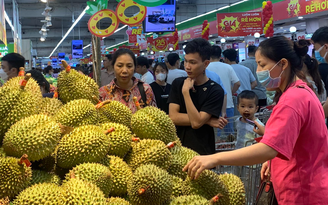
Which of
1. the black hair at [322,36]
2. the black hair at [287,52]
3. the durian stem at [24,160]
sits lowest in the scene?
the durian stem at [24,160]

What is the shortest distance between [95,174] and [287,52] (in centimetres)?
122

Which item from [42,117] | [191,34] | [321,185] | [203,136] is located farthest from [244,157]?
[191,34]

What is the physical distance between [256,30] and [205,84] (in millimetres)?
11027

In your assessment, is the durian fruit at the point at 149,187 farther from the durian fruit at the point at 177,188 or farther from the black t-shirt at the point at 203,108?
the black t-shirt at the point at 203,108

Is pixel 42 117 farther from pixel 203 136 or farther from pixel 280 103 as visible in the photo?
pixel 203 136

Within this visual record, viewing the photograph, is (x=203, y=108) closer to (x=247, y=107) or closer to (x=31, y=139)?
(x=247, y=107)

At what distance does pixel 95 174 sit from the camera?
60.7 inches

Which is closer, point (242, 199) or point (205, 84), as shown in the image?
point (242, 199)

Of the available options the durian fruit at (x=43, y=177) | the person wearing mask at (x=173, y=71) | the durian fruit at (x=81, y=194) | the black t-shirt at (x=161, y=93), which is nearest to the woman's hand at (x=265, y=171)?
the durian fruit at (x=81, y=194)

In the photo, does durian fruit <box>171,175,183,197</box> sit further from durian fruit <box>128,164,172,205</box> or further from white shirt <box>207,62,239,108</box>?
white shirt <box>207,62,239,108</box>

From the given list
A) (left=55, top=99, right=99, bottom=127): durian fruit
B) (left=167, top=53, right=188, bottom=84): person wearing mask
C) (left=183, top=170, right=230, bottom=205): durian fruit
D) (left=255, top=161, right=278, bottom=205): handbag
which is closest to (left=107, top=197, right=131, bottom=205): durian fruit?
(left=183, top=170, right=230, bottom=205): durian fruit

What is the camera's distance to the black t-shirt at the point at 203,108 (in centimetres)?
296

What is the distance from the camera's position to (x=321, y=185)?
1755mm

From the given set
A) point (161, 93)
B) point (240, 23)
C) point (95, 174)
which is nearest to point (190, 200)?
point (95, 174)
